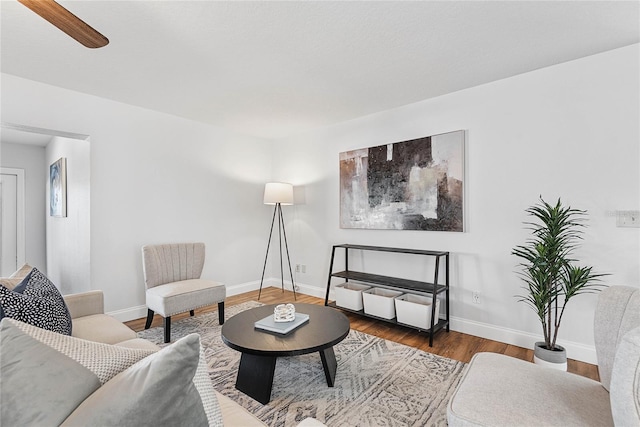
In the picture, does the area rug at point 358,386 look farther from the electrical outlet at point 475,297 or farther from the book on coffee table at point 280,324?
the electrical outlet at point 475,297

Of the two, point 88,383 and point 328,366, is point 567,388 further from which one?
point 88,383

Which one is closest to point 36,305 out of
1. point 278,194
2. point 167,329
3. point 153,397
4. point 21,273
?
point 21,273

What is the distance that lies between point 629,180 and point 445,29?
179 cm

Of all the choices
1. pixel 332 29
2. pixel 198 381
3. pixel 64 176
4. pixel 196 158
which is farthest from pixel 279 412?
pixel 64 176

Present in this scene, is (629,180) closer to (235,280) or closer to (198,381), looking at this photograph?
(198,381)

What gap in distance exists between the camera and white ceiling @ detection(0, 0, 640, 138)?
6.24ft

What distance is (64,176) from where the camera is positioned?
3764 millimetres

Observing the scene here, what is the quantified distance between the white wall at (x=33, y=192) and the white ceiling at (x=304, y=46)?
258 centimetres

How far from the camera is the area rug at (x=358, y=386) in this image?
182cm

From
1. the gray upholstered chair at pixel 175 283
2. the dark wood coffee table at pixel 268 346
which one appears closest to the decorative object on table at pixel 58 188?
the gray upholstered chair at pixel 175 283

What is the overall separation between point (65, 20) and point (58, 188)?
3407 mm

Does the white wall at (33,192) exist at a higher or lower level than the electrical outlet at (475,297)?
higher

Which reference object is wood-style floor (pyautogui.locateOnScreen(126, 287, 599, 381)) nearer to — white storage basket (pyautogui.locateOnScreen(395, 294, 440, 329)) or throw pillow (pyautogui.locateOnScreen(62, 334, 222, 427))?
white storage basket (pyautogui.locateOnScreen(395, 294, 440, 329))

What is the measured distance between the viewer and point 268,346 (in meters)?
1.87
